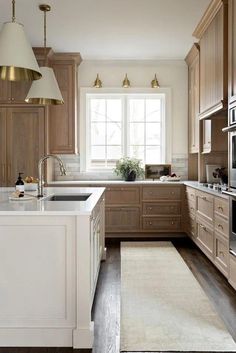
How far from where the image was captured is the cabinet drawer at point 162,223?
546 centimetres

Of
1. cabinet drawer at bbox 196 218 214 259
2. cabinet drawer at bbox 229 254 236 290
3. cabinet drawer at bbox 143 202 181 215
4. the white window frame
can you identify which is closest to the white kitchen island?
cabinet drawer at bbox 229 254 236 290

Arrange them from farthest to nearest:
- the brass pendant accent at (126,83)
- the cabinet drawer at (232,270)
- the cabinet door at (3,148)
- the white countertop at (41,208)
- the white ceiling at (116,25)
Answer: the brass pendant accent at (126,83), the cabinet door at (3,148), the white ceiling at (116,25), the cabinet drawer at (232,270), the white countertop at (41,208)

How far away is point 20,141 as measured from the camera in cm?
532

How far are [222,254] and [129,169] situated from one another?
2.44 m

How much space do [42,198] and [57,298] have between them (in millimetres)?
978

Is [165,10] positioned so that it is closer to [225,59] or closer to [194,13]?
[194,13]

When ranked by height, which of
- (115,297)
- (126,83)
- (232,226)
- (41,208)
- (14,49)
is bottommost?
(115,297)

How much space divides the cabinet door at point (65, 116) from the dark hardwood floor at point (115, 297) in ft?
6.03

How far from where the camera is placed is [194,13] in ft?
13.7

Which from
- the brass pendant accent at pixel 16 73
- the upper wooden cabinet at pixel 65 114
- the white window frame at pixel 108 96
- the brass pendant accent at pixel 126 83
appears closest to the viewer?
the brass pendant accent at pixel 16 73

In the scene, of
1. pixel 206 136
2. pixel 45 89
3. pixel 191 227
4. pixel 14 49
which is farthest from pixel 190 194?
pixel 14 49

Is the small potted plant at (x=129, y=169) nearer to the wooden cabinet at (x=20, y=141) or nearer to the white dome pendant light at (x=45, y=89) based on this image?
the wooden cabinet at (x=20, y=141)

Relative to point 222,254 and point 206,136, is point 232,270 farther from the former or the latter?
point 206,136

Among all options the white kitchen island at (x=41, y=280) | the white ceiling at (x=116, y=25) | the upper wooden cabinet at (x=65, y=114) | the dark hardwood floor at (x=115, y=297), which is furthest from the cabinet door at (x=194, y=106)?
the white kitchen island at (x=41, y=280)
